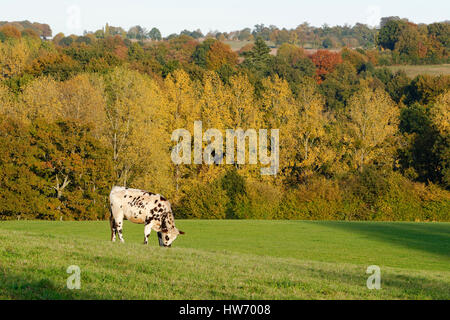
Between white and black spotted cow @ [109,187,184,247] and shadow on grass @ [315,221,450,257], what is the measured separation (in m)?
11.8

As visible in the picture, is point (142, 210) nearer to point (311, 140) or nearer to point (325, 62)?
point (311, 140)

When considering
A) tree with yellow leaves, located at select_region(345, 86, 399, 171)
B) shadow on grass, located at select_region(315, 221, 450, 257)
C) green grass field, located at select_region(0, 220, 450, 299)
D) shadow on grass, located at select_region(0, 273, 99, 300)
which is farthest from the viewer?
tree with yellow leaves, located at select_region(345, 86, 399, 171)

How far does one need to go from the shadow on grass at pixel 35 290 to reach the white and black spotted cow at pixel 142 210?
28.0 feet

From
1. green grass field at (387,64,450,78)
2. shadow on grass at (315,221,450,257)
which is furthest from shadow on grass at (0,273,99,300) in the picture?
green grass field at (387,64,450,78)

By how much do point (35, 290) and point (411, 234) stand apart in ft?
86.9

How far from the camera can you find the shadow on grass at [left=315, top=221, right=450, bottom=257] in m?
28.4

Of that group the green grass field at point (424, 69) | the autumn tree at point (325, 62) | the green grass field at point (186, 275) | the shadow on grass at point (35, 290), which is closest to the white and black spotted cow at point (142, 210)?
the green grass field at point (186, 275)

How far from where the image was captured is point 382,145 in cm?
7631

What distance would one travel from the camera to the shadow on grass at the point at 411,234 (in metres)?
28.4

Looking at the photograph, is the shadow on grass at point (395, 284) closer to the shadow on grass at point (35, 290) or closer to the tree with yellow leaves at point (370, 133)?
the shadow on grass at point (35, 290)

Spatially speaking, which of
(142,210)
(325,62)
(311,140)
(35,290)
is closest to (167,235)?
(142,210)

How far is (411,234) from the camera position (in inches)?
1344

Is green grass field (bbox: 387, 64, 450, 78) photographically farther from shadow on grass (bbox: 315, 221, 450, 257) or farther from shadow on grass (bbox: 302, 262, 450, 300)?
shadow on grass (bbox: 302, 262, 450, 300)
